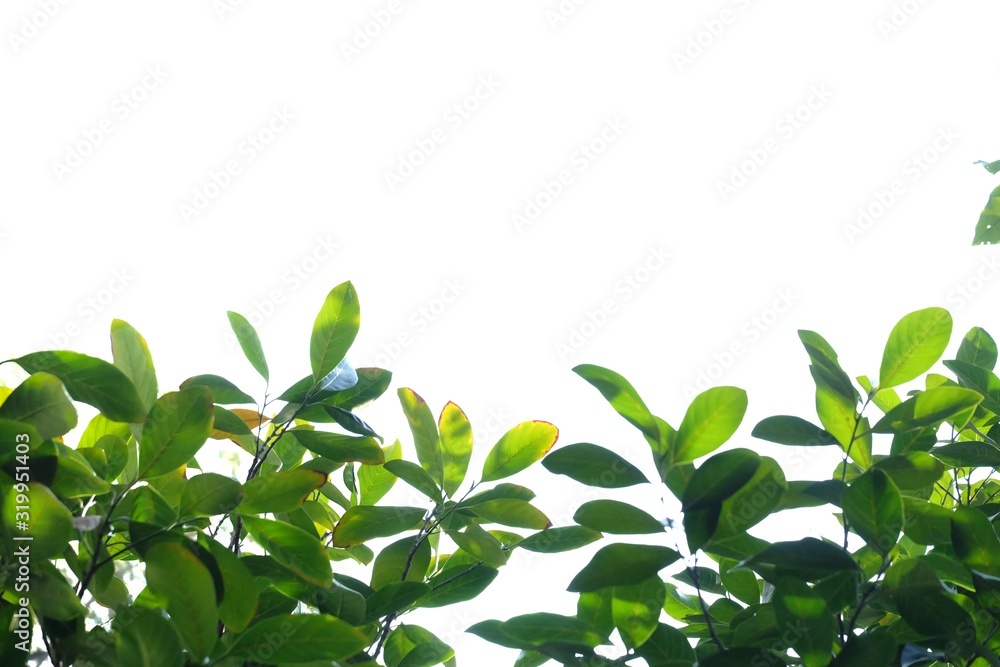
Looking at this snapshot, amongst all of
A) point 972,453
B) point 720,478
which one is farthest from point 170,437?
point 972,453

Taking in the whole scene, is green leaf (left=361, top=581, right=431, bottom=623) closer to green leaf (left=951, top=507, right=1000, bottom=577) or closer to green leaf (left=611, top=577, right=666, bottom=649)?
green leaf (left=611, top=577, right=666, bottom=649)

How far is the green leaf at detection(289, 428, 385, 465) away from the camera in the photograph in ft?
3.63

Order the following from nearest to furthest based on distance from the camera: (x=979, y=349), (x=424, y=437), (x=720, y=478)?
(x=720, y=478) → (x=424, y=437) → (x=979, y=349)

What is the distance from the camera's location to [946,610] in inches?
33.0

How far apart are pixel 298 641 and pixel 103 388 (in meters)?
0.38

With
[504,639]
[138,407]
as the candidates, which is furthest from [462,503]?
[138,407]

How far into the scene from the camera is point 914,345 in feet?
3.29

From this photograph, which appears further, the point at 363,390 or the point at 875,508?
the point at 363,390

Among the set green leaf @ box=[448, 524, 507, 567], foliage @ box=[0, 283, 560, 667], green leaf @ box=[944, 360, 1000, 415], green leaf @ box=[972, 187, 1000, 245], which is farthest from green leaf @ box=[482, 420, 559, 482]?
green leaf @ box=[972, 187, 1000, 245]

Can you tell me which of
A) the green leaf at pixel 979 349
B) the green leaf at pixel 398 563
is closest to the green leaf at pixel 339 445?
the green leaf at pixel 398 563

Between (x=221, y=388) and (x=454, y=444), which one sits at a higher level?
(x=454, y=444)

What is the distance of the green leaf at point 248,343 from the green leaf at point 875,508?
865 mm

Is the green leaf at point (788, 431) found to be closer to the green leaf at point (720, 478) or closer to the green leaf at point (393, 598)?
the green leaf at point (720, 478)

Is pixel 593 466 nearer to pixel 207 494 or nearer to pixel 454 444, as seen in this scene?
pixel 454 444
